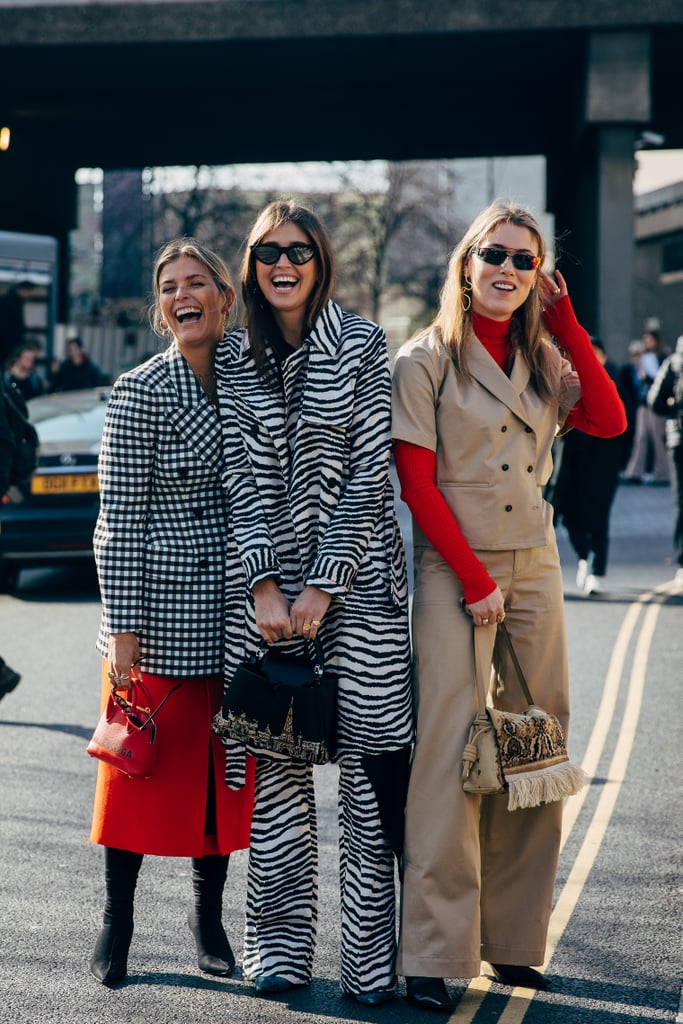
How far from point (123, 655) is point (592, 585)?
7.71m

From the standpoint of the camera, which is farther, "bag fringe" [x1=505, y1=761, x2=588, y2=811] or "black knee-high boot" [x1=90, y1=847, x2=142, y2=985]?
"black knee-high boot" [x1=90, y1=847, x2=142, y2=985]

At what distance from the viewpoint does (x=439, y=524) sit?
3.79 m

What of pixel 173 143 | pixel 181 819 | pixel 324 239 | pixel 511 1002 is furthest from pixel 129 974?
pixel 173 143

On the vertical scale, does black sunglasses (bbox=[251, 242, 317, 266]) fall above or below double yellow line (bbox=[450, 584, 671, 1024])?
above

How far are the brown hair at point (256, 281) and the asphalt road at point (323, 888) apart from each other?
1786 mm

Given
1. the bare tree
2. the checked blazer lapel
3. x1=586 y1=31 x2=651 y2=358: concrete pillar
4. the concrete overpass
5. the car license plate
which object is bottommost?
the car license plate

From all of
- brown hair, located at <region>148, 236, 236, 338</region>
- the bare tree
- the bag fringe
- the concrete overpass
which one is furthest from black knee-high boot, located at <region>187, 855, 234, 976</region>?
the bare tree

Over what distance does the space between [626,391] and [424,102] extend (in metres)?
15.3

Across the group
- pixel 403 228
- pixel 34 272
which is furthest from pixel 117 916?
pixel 403 228

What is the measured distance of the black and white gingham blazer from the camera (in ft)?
12.8

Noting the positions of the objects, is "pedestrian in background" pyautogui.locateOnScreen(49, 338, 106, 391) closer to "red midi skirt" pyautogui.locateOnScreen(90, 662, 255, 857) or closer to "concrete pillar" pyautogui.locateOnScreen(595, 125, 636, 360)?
"concrete pillar" pyautogui.locateOnScreen(595, 125, 636, 360)

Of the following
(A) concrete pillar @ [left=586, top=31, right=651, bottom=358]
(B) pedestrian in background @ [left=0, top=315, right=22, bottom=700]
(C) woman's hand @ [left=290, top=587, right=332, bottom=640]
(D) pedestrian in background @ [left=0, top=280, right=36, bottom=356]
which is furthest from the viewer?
(A) concrete pillar @ [left=586, top=31, right=651, bottom=358]

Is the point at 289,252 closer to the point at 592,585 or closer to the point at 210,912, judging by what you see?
the point at 210,912

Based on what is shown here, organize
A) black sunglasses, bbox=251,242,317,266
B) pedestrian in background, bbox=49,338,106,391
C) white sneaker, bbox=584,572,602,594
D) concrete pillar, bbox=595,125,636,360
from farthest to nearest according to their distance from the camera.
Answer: concrete pillar, bbox=595,125,636,360 → pedestrian in background, bbox=49,338,106,391 → white sneaker, bbox=584,572,602,594 → black sunglasses, bbox=251,242,317,266
